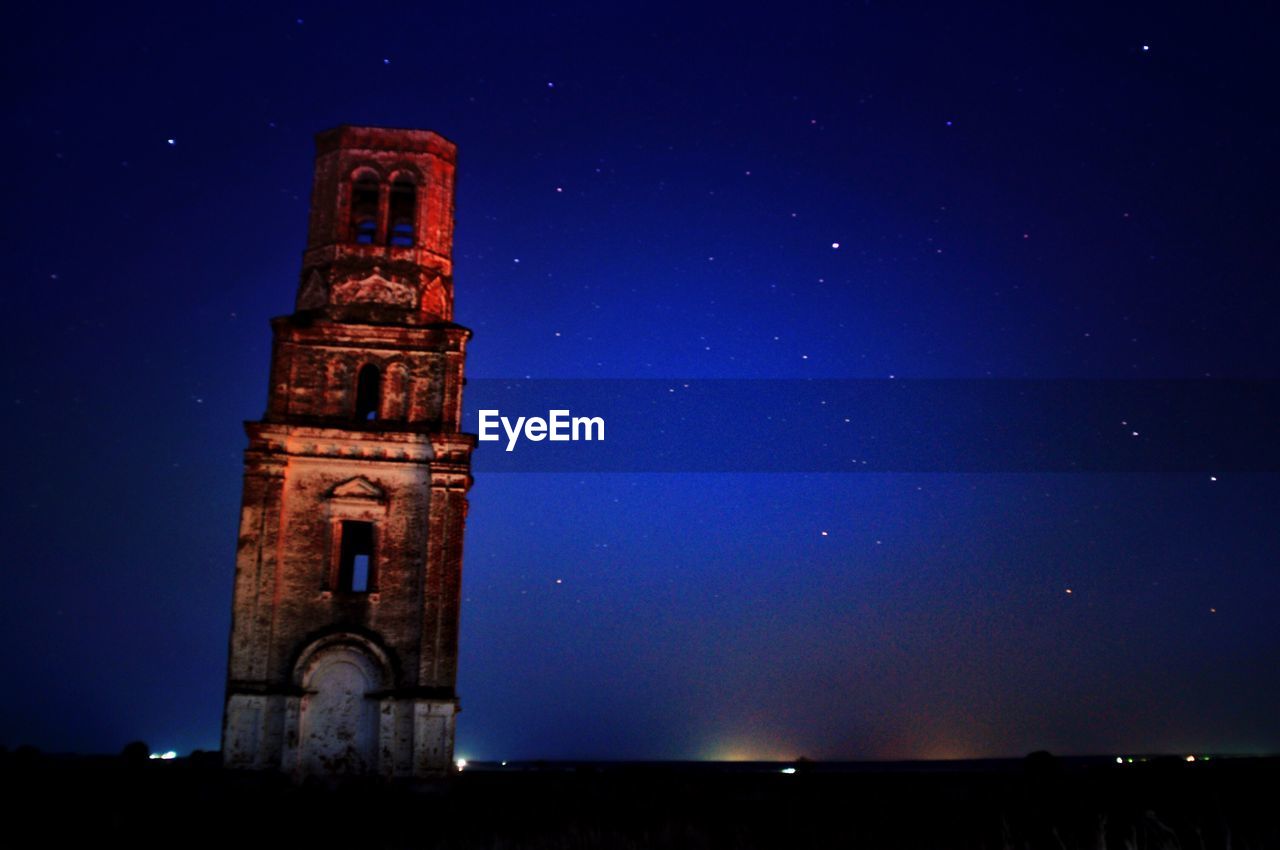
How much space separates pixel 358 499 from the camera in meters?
25.6

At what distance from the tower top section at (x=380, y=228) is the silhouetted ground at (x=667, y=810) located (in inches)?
435

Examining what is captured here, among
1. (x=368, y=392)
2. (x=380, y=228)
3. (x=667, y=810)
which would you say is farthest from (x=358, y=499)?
(x=667, y=810)

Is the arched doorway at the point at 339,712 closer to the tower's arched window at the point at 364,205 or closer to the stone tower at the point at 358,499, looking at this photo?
the stone tower at the point at 358,499

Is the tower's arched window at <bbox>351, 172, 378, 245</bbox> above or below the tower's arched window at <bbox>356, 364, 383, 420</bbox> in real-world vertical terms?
above

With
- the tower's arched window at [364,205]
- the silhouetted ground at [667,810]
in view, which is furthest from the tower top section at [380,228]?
the silhouetted ground at [667,810]

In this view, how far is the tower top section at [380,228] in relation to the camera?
2734 centimetres

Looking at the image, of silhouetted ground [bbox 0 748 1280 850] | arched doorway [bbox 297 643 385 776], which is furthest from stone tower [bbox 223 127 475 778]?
silhouetted ground [bbox 0 748 1280 850]

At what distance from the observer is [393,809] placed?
17562 mm

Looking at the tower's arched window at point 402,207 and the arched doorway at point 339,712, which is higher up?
the tower's arched window at point 402,207

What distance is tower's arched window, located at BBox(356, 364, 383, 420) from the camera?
26859 mm

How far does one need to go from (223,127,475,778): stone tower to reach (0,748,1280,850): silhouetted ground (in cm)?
189

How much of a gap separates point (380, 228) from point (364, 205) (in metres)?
1.41

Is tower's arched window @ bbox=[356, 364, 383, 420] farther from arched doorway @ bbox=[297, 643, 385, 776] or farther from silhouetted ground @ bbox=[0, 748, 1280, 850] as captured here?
silhouetted ground @ bbox=[0, 748, 1280, 850]

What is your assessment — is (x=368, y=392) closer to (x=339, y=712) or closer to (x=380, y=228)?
(x=380, y=228)
